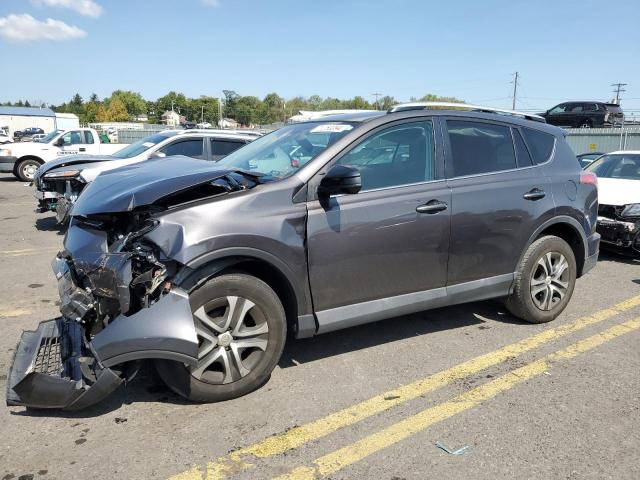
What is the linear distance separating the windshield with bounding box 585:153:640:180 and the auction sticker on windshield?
6131 mm

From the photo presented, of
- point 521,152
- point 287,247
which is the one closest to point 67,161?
point 287,247

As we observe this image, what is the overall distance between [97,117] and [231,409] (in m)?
137

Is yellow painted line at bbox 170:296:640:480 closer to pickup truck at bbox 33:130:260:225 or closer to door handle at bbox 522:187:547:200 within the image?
door handle at bbox 522:187:547:200

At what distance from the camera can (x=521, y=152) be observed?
458 centimetres

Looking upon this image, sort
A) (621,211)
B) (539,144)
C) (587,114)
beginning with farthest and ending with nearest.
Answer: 1. (587,114)
2. (621,211)
3. (539,144)

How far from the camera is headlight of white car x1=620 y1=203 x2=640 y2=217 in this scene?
678 centimetres

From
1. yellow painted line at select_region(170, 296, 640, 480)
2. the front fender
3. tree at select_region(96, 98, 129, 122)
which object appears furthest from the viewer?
tree at select_region(96, 98, 129, 122)

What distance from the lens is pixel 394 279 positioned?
3.76m

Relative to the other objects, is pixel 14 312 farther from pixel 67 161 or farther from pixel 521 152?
pixel 67 161

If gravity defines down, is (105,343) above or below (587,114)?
below

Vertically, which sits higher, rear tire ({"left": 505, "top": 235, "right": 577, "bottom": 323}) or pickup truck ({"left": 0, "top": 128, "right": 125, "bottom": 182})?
pickup truck ({"left": 0, "top": 128, "right": 125, "bottom": 182})

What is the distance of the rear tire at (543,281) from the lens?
4.51 m

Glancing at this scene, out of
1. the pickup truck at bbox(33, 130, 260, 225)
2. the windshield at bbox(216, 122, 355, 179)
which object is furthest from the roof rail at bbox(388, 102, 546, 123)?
the pickup truck at bbox(33, 130, 260, 225)

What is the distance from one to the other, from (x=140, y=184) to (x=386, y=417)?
2147 mm
